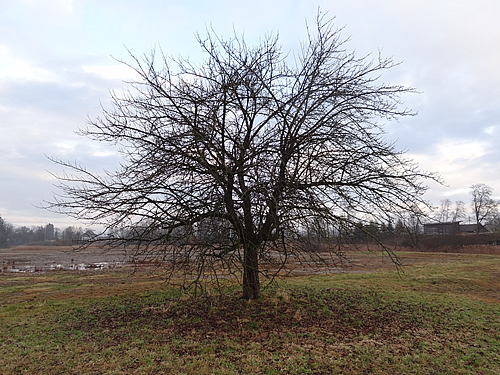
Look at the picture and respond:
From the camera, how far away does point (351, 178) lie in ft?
26.1

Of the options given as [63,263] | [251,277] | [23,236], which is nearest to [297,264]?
[251,277]

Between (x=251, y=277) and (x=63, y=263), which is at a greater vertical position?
(x=251, y=277)

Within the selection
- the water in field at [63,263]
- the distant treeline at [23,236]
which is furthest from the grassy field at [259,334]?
the distant treeline at [23,236]

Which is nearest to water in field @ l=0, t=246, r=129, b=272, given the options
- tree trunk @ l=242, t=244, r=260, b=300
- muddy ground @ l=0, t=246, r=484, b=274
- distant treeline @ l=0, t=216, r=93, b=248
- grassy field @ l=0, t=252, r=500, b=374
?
muddy ground @ l=0, t=246, r=484, b=274

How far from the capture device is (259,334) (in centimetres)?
681

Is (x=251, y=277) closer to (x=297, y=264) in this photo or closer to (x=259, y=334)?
(x=259, y=334)

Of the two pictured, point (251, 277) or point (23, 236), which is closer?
point (251, 277)

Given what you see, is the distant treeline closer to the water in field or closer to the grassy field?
the water in field

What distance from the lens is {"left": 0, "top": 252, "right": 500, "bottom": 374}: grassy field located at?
5.38 metres

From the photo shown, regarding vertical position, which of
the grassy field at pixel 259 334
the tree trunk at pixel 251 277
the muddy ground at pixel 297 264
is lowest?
the muddy ground at pixel 297 264

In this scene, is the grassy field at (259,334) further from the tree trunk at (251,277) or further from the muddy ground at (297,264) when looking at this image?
the muddy ground at (297,264)

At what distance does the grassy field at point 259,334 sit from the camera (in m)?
5.38

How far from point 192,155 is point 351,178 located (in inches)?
149

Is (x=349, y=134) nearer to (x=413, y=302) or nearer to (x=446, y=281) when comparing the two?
(x=413, y=302)
